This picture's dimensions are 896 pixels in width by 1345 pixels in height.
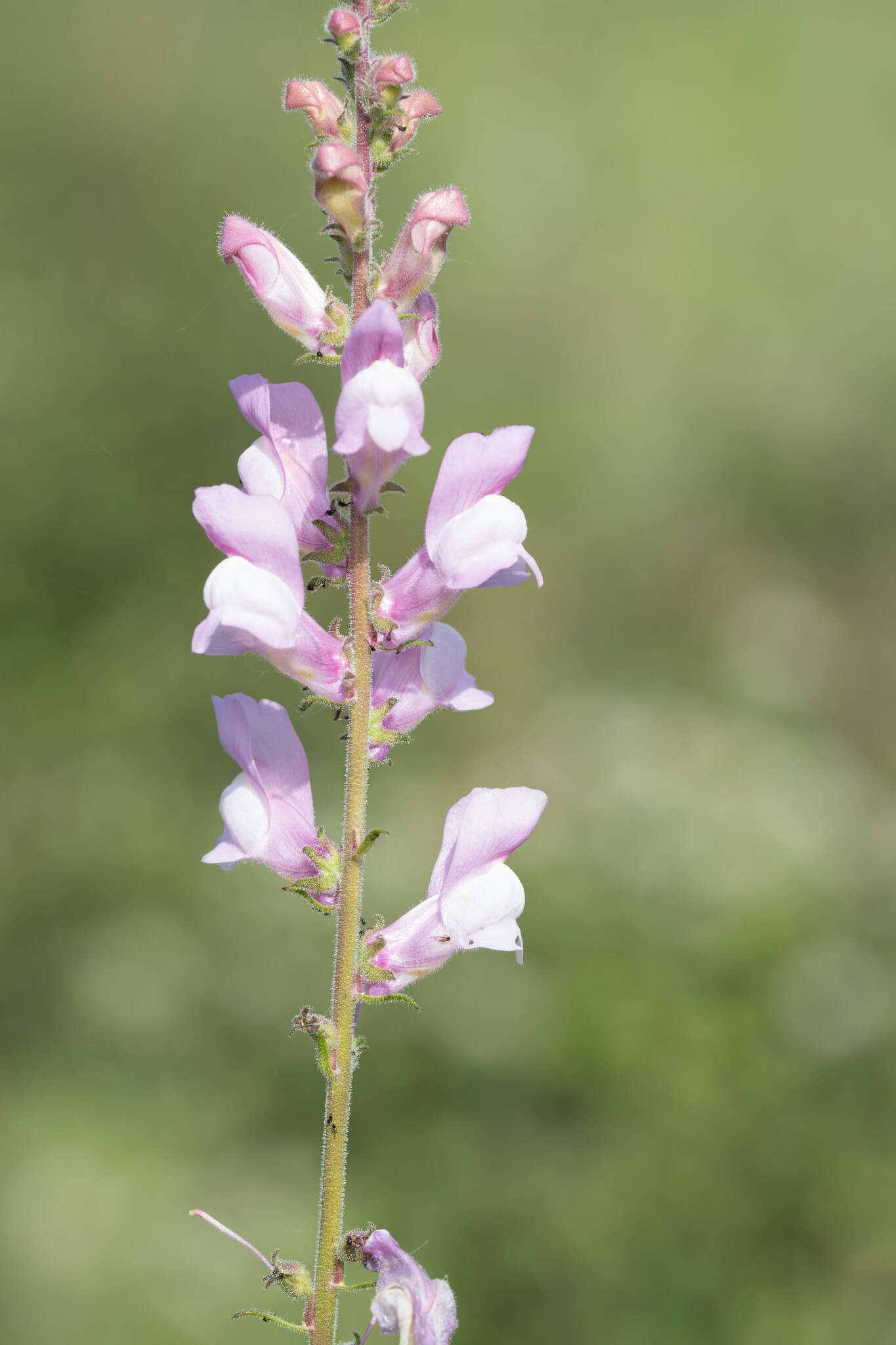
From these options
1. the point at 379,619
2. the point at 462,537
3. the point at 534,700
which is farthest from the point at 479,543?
the point at 534,700

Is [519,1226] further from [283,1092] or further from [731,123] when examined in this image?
[731,123]

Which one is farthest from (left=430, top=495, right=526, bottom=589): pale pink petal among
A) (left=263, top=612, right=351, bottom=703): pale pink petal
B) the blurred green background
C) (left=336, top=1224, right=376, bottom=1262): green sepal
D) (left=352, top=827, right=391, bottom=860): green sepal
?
the blurred green background

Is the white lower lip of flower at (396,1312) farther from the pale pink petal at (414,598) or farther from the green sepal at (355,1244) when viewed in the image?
the pale pink petal at (414,598)

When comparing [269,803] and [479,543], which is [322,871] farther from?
[479,543]

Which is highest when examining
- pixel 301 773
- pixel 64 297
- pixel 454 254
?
pixel 454 254

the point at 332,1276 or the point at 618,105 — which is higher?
the point at 618,105

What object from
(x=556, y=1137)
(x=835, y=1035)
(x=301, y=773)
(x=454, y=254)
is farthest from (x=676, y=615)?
(x=301, y=773)

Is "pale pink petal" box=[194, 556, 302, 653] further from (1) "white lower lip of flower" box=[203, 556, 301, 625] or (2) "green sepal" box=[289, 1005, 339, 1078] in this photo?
(2) "green sepal" box=[289, 1005, 339, 1078]
